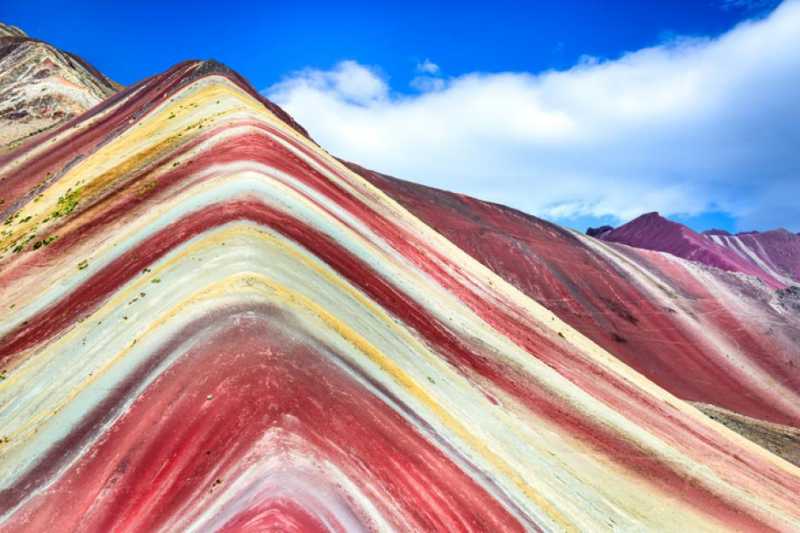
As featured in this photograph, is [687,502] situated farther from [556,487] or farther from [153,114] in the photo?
[153,114]

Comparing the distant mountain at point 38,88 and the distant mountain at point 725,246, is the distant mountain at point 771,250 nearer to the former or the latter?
the distant mountain at point 725,246

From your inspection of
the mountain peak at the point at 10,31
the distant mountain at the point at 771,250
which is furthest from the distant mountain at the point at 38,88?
the distant mountain at the point at 771,250

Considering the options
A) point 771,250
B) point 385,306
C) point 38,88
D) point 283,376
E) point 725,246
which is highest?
point 771,250

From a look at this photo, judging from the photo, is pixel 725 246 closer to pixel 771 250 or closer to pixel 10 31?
pixel 771 250

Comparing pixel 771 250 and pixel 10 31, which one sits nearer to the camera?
pixel 10 31

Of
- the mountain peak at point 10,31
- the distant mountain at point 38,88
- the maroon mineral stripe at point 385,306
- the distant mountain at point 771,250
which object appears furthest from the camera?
the distant mountain at point 771,250

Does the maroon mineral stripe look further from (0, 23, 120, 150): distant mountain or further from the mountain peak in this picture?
the mountain peak

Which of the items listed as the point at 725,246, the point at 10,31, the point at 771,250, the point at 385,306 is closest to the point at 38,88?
the point at 10,31
